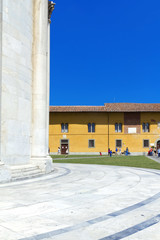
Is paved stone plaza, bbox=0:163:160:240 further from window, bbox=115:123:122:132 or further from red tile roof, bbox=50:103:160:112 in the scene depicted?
window, bbox=115:123:122:132

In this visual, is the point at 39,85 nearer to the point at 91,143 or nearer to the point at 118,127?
the point at 91,143

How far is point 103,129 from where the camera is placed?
48719 millimetres

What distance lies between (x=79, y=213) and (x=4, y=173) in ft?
16.9

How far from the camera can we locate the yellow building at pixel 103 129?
4844cm

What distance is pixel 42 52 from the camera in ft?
43.8

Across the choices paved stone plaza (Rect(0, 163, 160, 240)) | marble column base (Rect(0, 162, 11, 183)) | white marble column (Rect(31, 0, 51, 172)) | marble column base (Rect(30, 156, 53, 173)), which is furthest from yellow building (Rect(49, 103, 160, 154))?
paved stone plaza (Rect(0, 163, 160, 240))

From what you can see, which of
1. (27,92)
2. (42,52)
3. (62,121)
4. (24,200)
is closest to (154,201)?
(24,200)

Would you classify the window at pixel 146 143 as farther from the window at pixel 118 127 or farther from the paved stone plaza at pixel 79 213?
the paved stone plaza at pixel 79 213

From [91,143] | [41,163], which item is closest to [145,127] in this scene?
[91,143]

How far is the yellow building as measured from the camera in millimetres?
48438

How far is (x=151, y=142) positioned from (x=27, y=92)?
4065 cm

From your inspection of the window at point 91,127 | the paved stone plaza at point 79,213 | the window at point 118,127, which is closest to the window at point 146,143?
the window at point 118,127

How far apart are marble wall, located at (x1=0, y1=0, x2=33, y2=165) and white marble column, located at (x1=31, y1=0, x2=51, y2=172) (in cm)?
36

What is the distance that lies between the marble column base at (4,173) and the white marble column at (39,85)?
3.04 m
